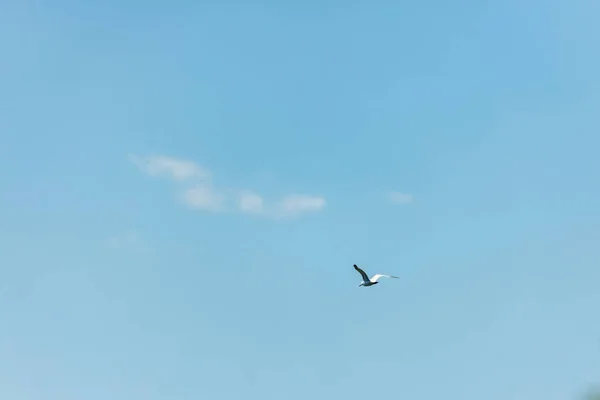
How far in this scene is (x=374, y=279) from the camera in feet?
464
